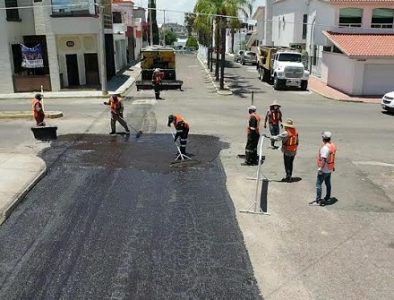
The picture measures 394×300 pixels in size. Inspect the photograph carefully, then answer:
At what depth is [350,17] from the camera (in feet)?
121

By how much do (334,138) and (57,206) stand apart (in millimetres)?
11065

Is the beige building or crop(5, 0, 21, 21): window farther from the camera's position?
crop(5, 0, 21, 21): window

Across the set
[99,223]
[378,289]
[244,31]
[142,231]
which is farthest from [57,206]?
[244,31]

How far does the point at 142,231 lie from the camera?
9367 mm

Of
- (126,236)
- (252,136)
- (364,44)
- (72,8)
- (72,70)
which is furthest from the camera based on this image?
(72,70)

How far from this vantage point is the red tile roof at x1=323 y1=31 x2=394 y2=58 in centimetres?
3055

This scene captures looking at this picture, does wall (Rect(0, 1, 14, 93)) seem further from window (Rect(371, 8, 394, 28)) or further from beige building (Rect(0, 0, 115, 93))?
window (Rect(371, 8, 394, 28))

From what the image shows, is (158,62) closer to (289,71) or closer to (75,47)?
(75,47)

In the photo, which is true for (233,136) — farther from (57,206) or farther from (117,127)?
(57,206)

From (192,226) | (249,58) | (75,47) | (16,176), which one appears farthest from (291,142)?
(249,58)

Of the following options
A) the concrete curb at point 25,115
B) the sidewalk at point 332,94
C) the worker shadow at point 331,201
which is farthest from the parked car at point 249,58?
the worker shadow at point 331,201

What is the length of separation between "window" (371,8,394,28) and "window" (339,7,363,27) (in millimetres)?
1191

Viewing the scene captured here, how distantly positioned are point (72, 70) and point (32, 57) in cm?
294

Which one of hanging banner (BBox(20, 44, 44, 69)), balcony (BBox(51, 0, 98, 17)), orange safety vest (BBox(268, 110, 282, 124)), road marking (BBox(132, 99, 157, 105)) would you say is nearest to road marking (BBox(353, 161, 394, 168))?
orange safety vest (BBox(268, 110, 282, 124))
